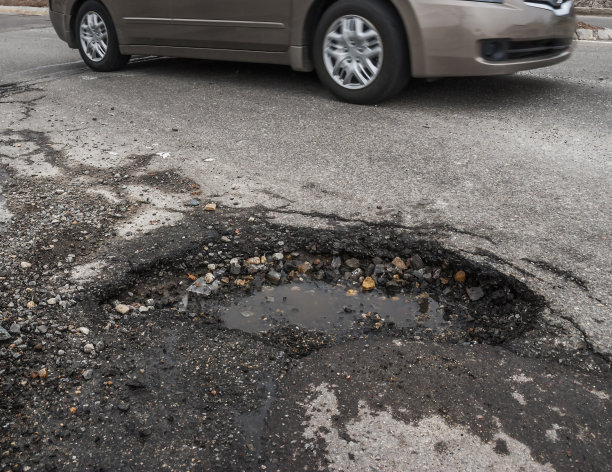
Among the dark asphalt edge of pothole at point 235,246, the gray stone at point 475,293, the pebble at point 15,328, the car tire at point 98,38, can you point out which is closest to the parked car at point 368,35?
the car tire at point 98,38

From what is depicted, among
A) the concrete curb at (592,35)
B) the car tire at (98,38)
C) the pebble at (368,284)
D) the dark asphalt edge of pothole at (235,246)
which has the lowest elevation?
the pebble at (368,284)

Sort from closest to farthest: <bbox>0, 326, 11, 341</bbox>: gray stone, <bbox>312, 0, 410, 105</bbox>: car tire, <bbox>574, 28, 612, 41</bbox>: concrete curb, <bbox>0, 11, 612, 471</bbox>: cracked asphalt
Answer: <bbox>0, 11, 612, 471</bbox>: cracked asphalt, <bbox>0, 326, 11, 341</bbox>: gray stone, <bbox>312, 0, 410, 105</bbox>: car tire, <bbox>574, 28, 612, 41</bbox>: concrete curb

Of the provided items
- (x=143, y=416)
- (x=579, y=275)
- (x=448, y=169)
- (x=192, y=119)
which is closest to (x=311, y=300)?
(x=143, y=416)

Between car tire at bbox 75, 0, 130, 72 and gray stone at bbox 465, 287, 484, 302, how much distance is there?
5.78m

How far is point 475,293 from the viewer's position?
3.01m

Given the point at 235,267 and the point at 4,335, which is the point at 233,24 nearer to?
the point at 235,267

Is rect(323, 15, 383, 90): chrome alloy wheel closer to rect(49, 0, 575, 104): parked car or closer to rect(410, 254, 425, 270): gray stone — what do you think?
rect(49, 0, 575, 104): parked car

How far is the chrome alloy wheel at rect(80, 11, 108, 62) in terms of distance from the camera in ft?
24.0

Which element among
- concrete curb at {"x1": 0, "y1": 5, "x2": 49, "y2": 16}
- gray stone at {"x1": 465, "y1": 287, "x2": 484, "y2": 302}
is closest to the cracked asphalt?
gray stone at {"x1": 465, "y1": 287, "x2": 484, "y2": 302}

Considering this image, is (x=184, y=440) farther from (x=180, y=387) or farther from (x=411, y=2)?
(x=411, y=2)

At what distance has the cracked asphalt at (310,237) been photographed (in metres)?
2.08

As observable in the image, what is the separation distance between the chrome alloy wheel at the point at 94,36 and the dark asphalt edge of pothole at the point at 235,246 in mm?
4622

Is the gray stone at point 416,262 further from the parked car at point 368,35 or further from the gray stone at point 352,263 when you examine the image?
the parked car at point 368,35

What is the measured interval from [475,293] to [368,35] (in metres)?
3.14
